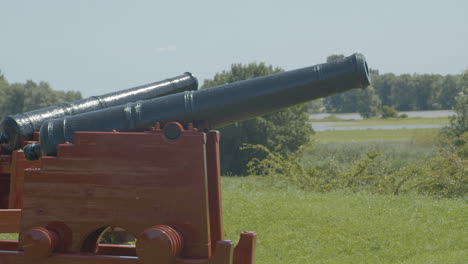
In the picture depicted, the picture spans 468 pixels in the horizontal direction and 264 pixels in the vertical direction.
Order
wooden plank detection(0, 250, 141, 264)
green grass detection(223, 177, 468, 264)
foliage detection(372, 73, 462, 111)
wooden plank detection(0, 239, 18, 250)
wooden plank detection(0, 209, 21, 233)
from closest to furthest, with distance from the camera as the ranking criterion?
wooden plank detection(0, 250, 141, 264)
wooden plank detection(0, 239, 18, 250)
wooden plank detection(0, 209, 21, 233)
green grass detection(223, 177, 468, 264)
foliage detection(372, 73, 462, 111)

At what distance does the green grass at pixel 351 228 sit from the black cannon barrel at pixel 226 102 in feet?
11.1

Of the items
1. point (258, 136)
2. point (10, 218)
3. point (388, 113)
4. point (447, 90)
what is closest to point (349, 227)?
point (10, 218)

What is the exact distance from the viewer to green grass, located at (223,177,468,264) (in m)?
7.82

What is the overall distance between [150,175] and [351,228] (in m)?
4.77

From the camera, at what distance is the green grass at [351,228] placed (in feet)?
25.7

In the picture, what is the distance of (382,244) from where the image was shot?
26.7 ft

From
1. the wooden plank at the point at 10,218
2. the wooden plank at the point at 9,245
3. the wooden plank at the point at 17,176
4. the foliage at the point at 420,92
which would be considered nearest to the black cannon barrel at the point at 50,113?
the wooden plank at the point at 17,176

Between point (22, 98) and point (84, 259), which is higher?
point (22, 98)

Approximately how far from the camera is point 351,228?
28.5 feet

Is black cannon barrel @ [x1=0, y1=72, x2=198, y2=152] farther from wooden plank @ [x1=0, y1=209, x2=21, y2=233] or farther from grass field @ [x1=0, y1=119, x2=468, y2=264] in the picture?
→ grass field @ [x1=0, y1=119, x2=468, y2=264]

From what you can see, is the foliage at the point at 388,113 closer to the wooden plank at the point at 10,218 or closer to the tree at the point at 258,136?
the tree at the point at 258,136

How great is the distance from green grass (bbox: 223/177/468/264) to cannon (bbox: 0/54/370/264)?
3.29 m

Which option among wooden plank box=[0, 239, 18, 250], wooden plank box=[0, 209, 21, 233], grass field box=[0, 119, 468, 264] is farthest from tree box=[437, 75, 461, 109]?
wooden plank box=[0, 239, 18, 250]

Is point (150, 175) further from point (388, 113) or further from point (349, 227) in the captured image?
point (388, 113)
